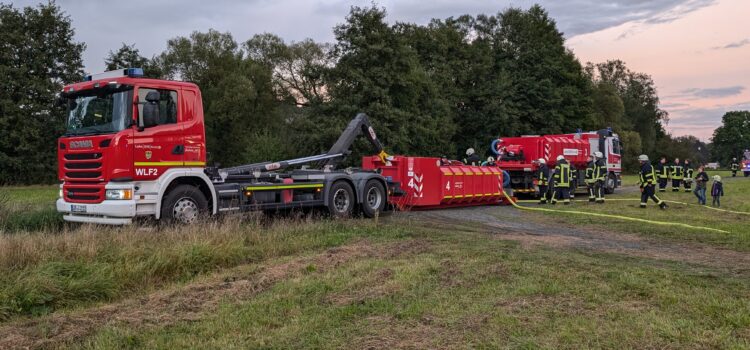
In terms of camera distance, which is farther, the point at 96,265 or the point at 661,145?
the point at 661,145

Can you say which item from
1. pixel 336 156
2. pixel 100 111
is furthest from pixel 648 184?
pixel 100 111

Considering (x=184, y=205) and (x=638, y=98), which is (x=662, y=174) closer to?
(x=184, y=205)

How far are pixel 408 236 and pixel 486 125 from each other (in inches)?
1478

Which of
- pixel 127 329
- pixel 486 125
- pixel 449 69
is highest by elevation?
pixel 449 69

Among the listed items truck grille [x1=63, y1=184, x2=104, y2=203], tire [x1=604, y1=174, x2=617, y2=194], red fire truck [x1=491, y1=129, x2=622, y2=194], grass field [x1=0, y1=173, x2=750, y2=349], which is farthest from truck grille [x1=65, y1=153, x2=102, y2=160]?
tire [x1=604, y1=174, x2=617, y2=194]

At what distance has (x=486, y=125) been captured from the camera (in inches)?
1828

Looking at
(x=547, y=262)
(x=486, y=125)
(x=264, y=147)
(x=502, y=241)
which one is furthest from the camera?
(x=486, y=125)

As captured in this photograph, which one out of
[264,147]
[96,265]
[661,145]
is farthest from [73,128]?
[661,145]

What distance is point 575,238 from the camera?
34.1 ft

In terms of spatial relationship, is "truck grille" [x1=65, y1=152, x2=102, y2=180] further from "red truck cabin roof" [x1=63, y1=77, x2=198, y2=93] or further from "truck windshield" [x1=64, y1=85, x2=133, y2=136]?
"red truck cabin roof" [x1=63, y1=77, x2=198, y2=93]

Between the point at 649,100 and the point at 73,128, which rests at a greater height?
the point at 649,100

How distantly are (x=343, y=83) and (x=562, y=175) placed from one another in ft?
74.8

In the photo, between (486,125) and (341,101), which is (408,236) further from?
(486,125)

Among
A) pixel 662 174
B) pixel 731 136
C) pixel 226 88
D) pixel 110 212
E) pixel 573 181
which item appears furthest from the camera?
pixel 731 136
